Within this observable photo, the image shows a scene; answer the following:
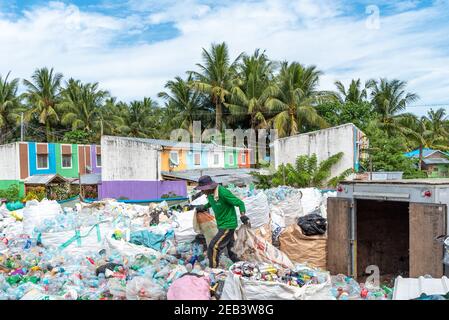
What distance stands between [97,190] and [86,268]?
1680 centimetres

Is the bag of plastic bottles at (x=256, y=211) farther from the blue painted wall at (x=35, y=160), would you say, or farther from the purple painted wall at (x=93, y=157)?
the purple painted wall at (x=93, y=157)

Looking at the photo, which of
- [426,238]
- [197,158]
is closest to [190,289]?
[426,238]

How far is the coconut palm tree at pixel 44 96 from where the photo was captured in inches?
1177

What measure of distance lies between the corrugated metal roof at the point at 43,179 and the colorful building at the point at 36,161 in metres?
0.57

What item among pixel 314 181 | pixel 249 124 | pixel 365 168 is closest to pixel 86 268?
pixel 314 181

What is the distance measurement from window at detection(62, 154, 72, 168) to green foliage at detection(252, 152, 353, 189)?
1394 cm

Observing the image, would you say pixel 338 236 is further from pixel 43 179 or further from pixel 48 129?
pixel 48 129

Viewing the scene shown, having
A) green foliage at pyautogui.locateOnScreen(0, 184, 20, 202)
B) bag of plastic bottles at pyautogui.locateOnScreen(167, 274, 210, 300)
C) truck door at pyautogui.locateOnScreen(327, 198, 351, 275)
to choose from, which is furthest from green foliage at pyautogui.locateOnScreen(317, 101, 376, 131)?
bag of plastic bottles at pyautogui.locateOnScreen(167, 274, 210, 300)

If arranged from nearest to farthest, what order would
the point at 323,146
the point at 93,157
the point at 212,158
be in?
the point at 323,146 < the point at 212,158 < the point at 93,157

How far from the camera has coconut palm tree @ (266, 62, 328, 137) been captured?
78.4ft

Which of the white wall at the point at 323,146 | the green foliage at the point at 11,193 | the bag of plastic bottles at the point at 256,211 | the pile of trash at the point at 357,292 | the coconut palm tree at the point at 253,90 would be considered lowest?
the green foliage at the point at 11,193

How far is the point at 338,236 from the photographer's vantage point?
5602 mm

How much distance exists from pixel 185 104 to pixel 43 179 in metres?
10.1

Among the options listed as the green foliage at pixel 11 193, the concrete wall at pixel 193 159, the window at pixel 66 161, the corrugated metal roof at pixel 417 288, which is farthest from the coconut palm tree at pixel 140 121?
the corrugated metal roof at pixel 417 288
